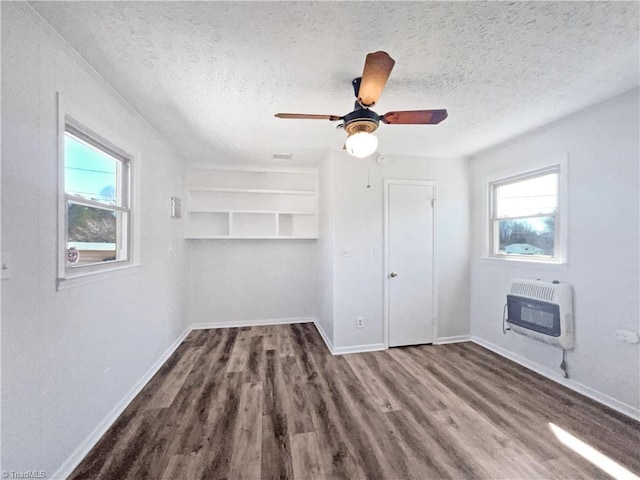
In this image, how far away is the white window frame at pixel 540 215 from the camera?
2.38 meters

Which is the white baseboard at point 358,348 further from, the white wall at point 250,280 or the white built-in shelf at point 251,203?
the white built-in shelf at point 251,203

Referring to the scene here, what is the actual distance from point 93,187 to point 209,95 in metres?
1.09

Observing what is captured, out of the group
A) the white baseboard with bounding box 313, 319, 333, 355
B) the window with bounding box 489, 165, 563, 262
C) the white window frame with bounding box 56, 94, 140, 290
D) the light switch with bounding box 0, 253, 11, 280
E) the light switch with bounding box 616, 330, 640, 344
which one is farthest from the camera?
the white baseboard with bounding box 313, 319, 333, 355

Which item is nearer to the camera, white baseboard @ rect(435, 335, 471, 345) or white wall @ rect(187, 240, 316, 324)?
white baseboard @ rect(435, 335, 471, 345)

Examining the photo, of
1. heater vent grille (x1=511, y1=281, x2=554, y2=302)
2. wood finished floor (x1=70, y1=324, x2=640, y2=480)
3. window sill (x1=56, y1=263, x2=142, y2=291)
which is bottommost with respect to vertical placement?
→ wood finished floor (x1=70, y1=324, x2=640, y2=480)

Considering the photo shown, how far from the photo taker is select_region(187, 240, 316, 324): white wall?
3.87 metres

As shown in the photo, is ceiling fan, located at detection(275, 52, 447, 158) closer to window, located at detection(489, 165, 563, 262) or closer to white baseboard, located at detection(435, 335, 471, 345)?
window, located at detection(489, 165, 563, 262)

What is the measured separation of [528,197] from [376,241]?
173 cm

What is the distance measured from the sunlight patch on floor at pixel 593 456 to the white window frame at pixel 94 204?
132 inches

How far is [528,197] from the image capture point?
279 centimetres

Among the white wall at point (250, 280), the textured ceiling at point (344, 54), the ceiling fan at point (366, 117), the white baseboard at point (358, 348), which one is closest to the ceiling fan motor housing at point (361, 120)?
the ceiling fan at point (366, 117)

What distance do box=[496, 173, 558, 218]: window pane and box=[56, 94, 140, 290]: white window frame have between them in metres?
3.99

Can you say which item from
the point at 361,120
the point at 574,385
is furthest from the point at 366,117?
the point at 574,385

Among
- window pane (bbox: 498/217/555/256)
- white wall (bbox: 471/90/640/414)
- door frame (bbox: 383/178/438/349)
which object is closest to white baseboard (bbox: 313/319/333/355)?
door frame (bbox: 383/178/438/349)
